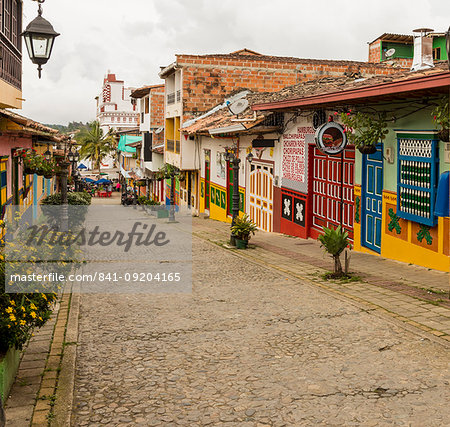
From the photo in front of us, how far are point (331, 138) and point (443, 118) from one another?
4.12m

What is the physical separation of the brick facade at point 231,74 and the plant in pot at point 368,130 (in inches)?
618

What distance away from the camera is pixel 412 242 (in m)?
10.8

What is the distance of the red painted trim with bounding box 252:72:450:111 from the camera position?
8344 mm

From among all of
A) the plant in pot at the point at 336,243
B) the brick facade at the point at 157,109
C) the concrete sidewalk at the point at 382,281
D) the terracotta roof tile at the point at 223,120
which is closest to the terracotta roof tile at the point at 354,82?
the terracotta roof tile at the point at 223,120

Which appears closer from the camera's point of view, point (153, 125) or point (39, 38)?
point (39, 38)

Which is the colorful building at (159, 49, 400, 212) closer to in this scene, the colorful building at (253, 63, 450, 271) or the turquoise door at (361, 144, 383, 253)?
the colorful building at (253, 63, 450, 271)

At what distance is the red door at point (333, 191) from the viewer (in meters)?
13.5

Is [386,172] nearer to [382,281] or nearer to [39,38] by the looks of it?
[382,281]

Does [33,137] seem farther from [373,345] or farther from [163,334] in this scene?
[373,345]

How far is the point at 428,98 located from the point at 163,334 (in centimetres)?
624

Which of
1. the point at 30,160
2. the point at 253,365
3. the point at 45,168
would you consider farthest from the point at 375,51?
the point at 253,365

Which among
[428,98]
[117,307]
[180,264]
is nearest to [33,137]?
[180,264]

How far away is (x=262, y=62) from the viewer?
27031 mm

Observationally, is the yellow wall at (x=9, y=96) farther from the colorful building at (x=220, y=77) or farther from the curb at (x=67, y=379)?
the colorful building at (x=220, y=77)
